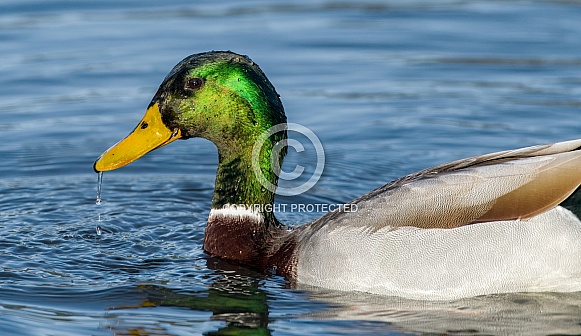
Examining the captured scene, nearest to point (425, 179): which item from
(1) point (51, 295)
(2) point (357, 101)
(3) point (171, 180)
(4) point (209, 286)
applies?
(4) point (209, 286)

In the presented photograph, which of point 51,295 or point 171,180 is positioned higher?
point 171,180

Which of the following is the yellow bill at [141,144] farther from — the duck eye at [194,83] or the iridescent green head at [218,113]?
the duck eye at [194,83]

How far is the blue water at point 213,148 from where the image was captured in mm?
6043

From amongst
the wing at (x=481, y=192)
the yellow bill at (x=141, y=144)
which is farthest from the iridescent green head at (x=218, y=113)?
the wing at (x=481, y=192)

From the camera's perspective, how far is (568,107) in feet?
32.8

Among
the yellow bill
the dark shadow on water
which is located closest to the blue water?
the dark shadow on water

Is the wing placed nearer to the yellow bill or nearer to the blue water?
the blue water

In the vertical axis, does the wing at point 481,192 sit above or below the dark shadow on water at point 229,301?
above

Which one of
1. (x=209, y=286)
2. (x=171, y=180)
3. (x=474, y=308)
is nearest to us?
(x=474, y=308)

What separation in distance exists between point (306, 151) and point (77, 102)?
2390 millimetres

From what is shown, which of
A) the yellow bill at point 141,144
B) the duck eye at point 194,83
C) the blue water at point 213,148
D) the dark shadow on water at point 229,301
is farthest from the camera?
the yellow bill at point 141,144

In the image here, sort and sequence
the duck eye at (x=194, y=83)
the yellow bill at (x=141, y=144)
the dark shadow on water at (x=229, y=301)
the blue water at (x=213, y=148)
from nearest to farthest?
1. the dark shadow on water at (x=229, y=301)
2. the blue water at (x=213, y=148)
3. the duck eye at (x=194, y=83)
4. the yellow bill at (x=141, y=144)

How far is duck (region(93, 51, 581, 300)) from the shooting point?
5.95m

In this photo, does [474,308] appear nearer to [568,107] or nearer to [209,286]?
[209,286]
